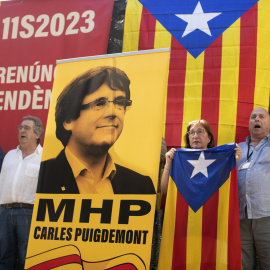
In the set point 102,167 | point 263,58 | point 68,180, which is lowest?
point 68,180

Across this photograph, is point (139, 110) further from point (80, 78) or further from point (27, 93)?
point (27, 93)

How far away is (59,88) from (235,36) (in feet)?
6.19

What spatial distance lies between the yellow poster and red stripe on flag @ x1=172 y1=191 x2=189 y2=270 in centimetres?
28

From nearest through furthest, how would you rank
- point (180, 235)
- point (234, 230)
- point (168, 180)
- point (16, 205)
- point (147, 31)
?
point (234, 230)
point (180, 235)
point (168, 180)
point (16, 205)
point (147, 31)

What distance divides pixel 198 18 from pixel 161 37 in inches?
16.4

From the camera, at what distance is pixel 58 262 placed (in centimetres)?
321

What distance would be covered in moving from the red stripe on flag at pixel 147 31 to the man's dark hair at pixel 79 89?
1328mm

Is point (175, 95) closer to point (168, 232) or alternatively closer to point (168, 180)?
point (168, 180)

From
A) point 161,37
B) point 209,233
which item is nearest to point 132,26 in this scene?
point 161,37

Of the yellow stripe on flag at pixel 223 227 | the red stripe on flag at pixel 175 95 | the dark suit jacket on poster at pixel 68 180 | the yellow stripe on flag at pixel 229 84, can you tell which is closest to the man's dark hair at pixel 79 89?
the dark suit jacket on poster at pixel 68 180

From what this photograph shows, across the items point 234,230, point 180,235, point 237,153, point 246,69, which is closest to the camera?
point 234,230

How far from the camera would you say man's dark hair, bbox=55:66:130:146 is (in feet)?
11.5

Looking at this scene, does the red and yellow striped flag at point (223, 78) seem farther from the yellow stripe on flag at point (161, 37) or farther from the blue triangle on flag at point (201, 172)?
the blue triangle on flag at point (201, 172)

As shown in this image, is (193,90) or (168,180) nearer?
(168,180)
